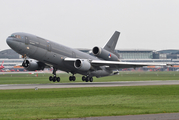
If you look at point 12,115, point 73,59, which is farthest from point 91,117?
point 73,59

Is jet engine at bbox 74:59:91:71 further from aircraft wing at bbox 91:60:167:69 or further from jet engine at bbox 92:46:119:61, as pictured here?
jet engine at bbox 92:46:119:61

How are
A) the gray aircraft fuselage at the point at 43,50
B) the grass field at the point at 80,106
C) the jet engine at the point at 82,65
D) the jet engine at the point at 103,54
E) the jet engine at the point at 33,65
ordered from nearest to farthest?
the grass field at the point at 80,106
the gray aircraft fuselage at the point at 43,50
the jet engine at the point at 82,65
the jet engine at the point at 33,65
the jet engine at the point at 103,54

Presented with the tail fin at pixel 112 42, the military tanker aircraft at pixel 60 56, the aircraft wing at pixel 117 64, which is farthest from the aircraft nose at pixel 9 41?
the tail fin at pixel 112 42

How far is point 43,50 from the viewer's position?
124 ft

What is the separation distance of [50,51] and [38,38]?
2558mm

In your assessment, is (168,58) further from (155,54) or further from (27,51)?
(27,51)

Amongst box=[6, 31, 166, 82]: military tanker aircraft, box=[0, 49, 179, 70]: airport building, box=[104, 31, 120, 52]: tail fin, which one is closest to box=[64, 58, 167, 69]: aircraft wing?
box=[6, 31, 166, 82]: military tanker aircraft

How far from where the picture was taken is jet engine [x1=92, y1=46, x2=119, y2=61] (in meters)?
45.4

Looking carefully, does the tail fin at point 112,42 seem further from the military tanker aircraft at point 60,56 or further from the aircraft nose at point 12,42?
the aircraft nose at point 12,42

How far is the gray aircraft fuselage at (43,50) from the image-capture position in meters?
35.1

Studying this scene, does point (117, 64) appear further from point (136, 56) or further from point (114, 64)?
point (136, 56)

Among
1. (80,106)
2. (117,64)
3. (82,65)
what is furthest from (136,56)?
(80,106)

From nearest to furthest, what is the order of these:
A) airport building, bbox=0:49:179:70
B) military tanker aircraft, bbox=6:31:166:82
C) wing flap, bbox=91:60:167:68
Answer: military tanker aircraft, bbox=6:31:166:82
wing flap, bbox=91:60:167:68
airport building, bbox=0:49:179:70

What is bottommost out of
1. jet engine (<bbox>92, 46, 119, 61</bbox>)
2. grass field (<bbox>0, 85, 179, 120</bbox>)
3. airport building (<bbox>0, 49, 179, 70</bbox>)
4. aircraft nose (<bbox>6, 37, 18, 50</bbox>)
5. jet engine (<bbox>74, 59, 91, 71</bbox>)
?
grass field (<bbox>0, 85, 179, 120</bbox>)
